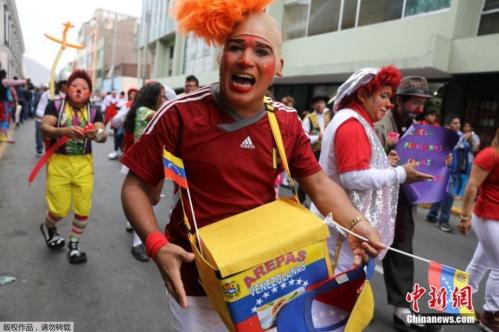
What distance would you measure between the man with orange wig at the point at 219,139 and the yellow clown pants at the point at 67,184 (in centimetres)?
273

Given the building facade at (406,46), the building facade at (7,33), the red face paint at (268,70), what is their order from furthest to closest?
the building facade at (7,33) < the building facade at (406,46) < the red face paint at (268,70)

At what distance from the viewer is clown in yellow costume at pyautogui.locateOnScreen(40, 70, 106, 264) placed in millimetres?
4145

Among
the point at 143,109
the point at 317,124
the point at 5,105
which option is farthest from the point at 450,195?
the point at 5,105

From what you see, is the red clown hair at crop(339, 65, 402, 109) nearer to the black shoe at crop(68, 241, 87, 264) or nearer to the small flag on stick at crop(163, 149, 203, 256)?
the small flag on stick at crop(163, 149, 203, 256)

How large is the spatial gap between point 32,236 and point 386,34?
39.1ft

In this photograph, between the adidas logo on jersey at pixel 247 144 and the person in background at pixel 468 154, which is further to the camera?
the person in background at pixel 468 154

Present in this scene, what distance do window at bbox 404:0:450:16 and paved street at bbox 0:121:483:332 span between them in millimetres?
7834

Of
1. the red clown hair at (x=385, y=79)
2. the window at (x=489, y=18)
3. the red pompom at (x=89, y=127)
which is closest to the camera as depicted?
the red clown hair at (x=385, y=79)

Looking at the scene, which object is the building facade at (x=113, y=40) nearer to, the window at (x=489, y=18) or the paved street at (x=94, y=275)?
the window at (x=489, y=18)

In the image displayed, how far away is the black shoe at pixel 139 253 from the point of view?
4.37 metres

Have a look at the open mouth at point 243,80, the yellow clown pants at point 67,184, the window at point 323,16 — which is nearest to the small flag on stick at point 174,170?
the open mouth at point 243,80

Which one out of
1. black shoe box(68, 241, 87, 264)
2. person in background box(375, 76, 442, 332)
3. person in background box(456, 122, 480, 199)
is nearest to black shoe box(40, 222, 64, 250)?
black shoe box(68, 241, 87, 264)

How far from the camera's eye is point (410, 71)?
39.3ft

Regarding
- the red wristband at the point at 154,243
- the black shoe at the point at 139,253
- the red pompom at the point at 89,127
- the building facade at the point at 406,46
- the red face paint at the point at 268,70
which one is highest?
the building facade at the point at 406,46
